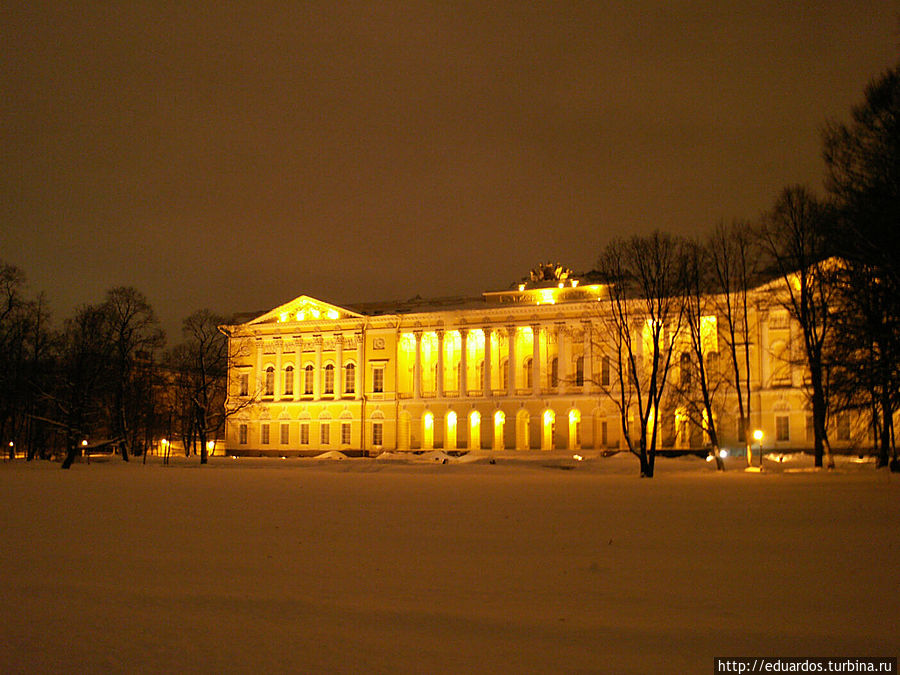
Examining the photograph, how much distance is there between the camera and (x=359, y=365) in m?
76.1

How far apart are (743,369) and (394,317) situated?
99.8 feet

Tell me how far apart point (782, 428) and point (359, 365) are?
3628 cm

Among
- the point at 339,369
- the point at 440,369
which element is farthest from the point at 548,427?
the point at 339,369

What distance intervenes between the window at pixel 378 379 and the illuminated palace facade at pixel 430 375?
3.6 inches

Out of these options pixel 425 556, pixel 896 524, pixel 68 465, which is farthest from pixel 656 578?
pixel 68 465

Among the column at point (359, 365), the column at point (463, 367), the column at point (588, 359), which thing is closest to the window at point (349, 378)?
the column at point (359, 365)

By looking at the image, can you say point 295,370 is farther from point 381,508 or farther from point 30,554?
point 30,554

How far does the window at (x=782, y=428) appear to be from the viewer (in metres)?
62.2

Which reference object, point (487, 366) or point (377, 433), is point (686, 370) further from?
point (377, 433)

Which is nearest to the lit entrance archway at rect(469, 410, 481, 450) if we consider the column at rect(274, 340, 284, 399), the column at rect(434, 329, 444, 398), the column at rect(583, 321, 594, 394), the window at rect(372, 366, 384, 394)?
the column at rect(434, 329, 444, 398)

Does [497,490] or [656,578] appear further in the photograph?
[497,490]

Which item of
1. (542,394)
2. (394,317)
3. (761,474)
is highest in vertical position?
(394,317)

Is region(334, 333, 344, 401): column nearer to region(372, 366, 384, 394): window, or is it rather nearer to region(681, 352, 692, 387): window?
region(372, 366, 384, 394): window

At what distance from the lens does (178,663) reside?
243 inches
